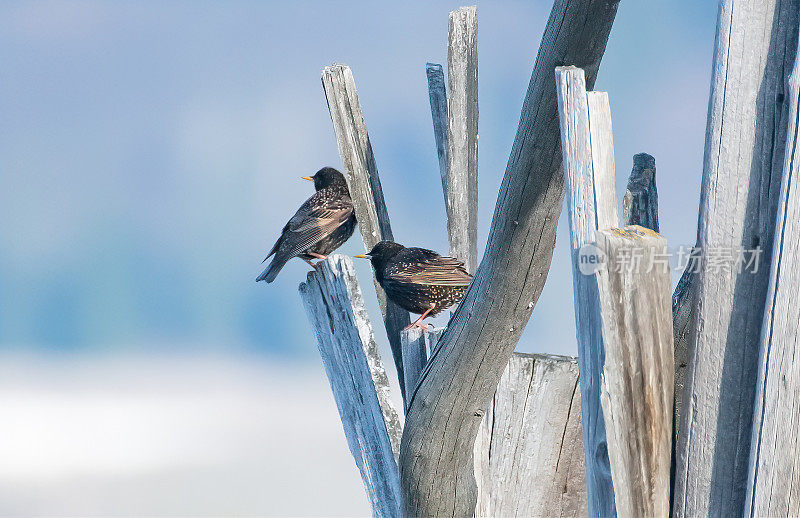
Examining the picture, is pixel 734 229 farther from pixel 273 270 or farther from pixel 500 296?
pixel 273 270

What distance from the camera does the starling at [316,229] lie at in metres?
4.49

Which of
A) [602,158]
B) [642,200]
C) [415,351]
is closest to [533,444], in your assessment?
[415,351]

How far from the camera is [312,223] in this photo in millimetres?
4566

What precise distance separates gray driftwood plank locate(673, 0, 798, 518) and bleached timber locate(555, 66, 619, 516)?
0.71 feet

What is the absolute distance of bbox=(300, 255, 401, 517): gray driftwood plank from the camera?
322 centimetres

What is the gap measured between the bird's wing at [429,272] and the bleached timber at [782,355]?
2.25m

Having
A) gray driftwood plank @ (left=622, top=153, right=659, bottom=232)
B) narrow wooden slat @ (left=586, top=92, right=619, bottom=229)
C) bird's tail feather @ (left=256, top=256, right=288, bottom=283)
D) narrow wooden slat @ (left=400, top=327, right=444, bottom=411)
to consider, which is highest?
narrow wooden slat @ (left=586, top=92, right=619, bottom=229)

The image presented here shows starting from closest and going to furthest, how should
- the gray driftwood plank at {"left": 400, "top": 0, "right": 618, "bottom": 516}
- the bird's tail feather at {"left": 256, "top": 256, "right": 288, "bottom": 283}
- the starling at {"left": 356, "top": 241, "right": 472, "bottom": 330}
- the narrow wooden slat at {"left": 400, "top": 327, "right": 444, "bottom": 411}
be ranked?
the gray driftwood plank at {"left": 400, "top": 0, "right": 618, "bottom": 516} → the narrow wooden slat at {"left": 400, "top": 327, "right": 444, "bottom": 411} → the starling at {"left": 356, "top": 241, "right": 472, "bottom": 330} → the bird's tail feather at {"left": 256, "top": 256, "right": 288, "bottom": 283}

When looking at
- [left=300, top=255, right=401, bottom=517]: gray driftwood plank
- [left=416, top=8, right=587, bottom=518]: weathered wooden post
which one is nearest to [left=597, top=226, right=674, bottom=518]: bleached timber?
[left=416, top=8, right=587, bottom=518]: weathered wooden post

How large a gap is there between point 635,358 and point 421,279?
218 centimetres

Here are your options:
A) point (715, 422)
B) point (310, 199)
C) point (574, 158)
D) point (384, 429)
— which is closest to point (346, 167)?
point (310, 199)

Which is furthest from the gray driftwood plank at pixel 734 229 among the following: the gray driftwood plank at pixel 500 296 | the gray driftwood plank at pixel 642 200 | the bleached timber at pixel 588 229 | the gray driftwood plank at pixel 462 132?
the gray driftwood plank at pixel 462 132

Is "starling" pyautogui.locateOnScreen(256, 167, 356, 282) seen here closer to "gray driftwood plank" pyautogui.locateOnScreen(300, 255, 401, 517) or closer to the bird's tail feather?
the bird's tail feather

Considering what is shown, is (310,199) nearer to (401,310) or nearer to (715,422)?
(401,310)
